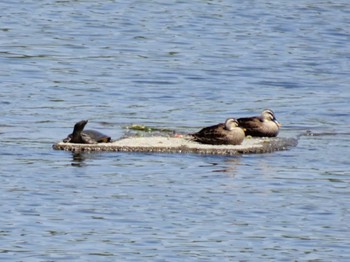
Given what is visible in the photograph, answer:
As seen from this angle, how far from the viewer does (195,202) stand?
17.3m

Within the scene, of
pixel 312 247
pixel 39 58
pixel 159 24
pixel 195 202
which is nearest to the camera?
pixel 312 247

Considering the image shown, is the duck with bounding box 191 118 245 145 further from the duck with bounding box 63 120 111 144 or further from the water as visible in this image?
the duck with bounding box 63 120 111 144

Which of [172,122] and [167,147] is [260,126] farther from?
[172,122]

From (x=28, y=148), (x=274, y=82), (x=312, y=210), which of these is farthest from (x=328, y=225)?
(x=274, y=82)

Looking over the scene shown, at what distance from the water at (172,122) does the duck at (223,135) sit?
2.10ft

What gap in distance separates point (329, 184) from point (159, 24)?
25469 mm

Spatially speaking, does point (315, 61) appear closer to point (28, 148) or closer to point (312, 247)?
point (28, 148)

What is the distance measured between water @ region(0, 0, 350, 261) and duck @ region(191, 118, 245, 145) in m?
0.64

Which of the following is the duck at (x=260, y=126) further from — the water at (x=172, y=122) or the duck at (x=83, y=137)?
the duck at (x=83, y=137)

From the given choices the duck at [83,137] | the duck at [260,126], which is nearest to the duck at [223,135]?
the duck at [260,126]

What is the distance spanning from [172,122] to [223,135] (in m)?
3.57

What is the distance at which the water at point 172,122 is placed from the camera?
50.5 ft

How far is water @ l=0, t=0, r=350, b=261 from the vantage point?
15406mm

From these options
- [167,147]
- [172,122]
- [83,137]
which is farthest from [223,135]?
[172,122]
